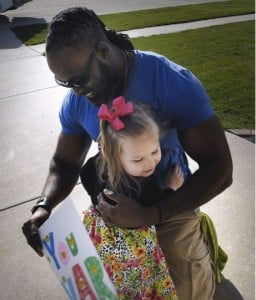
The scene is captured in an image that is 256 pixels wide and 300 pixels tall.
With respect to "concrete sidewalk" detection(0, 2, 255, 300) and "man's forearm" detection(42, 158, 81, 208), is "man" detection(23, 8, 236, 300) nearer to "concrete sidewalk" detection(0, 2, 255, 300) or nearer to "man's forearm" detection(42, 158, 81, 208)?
"man's forearm" detection(42, 158, 81, 208)

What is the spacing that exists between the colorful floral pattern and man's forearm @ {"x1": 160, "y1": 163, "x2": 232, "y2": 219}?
16 centimetres

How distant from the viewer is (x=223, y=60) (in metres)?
5.80

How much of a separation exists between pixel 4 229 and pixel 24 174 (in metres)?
0.73

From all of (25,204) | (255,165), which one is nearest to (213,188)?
(255,165)

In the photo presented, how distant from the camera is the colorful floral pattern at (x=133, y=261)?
1601mm

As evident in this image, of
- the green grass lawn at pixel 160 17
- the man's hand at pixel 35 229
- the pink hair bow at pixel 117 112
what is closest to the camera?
the pink hair bow at pixel 117 112

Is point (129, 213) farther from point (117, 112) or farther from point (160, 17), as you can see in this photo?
point (160, 17)

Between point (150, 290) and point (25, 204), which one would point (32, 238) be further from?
point (25, 204)

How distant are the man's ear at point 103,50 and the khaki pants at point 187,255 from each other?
705 mm

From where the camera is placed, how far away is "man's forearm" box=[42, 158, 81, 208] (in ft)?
5.96

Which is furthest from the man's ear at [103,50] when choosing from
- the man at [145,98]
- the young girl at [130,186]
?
the young girl at [130,186]

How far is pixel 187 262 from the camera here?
1703 mm

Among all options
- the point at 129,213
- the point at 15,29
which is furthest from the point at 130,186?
the point at 15,29

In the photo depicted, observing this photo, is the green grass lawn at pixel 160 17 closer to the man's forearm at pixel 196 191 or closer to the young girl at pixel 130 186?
the young girl at pixel 130 186
